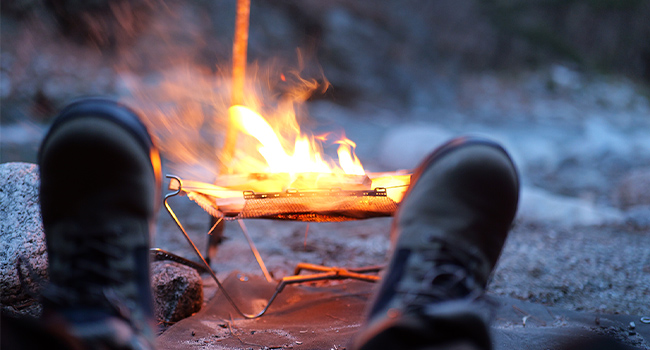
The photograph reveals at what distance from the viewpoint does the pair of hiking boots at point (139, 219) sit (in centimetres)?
92

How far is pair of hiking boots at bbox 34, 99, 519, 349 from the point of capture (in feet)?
3.03

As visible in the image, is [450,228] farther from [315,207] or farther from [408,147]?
[408,147]

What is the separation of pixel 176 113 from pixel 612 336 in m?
6.44

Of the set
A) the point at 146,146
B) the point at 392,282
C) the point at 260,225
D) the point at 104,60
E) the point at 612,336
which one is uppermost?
the point at 104,60

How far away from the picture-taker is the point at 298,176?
1574 millimetres

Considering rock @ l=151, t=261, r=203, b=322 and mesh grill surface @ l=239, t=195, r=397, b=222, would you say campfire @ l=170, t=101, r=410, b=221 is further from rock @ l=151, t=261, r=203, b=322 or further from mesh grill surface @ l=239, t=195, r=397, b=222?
rock @ l=151, t=261, r=203, b=322

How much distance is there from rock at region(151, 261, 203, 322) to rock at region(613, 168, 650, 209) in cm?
430

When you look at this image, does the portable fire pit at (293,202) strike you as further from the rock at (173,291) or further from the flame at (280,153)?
the flame at (280,153)

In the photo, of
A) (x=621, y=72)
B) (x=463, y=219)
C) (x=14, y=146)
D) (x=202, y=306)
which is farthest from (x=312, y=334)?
(x=621, y=72)

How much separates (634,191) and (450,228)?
4322mm

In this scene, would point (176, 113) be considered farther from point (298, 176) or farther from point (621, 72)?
point (621, 72)

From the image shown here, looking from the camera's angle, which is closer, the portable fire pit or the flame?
the portable fire pit

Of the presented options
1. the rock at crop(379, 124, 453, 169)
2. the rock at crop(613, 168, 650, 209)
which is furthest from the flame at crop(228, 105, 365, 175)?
the rock at crop(379, 124, 453, 169)

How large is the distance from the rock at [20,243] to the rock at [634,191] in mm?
4762
